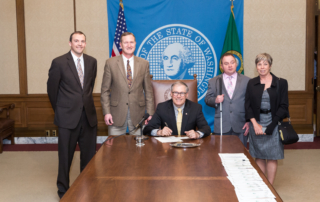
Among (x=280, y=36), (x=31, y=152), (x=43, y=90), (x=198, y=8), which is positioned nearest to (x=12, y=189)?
(x=31, y=152)

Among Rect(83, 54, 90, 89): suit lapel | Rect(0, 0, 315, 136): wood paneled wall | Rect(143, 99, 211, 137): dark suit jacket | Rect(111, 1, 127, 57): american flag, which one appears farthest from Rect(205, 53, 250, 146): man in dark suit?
Rect(0, 0, 315, 136): wood paneled wall

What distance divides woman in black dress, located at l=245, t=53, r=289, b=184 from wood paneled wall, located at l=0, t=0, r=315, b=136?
9.30ft

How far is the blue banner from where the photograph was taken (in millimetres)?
5465

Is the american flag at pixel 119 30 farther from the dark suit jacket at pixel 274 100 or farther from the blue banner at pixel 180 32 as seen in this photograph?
the dark suit jacket at pixel 274 100

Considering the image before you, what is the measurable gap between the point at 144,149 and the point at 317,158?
333 cm

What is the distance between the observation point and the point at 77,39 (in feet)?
10.3

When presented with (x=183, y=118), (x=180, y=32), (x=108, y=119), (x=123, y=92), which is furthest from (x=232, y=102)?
(x=180, y=32)

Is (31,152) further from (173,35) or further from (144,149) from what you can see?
(144,149)

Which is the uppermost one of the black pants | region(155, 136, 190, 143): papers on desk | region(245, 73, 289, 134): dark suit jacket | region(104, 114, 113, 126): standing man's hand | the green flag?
the green flag

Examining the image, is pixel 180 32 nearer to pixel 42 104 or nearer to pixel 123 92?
pixel 123 92

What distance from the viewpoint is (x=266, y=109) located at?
3104 millimetres

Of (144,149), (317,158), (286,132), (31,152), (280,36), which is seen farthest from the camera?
(280,36)

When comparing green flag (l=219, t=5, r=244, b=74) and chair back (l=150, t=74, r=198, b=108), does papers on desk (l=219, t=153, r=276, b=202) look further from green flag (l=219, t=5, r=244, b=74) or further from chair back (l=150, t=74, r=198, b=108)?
green flag (l=219, t=5, r=244, b=74)

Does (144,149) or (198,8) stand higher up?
(198,8)
